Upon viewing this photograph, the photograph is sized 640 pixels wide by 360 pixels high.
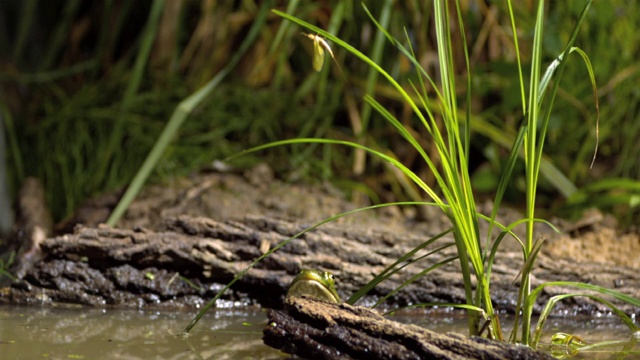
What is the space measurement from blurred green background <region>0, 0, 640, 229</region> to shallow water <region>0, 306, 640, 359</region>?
2.90ft

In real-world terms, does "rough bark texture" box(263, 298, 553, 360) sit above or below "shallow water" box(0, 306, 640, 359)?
above

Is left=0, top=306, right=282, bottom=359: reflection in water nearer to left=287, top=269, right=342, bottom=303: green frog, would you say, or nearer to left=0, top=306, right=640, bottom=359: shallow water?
left=0, top=306, right=640, bottom=359: shallow water

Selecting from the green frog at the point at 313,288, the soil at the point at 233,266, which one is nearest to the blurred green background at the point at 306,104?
the soil at the point at 233,266

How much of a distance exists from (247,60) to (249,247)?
1.60 meters

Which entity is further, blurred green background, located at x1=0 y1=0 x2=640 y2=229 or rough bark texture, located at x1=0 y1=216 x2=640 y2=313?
blurred green background, located at x1=0 y1=0 x2=640 y2=229

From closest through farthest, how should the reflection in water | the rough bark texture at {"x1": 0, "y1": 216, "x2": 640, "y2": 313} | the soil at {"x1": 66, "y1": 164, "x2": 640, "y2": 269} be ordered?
the reflection in water < the rough bark texture at {"x1": 0, "y1": 216, "x2": 640, "y2": 313} < the soil at {"x1": 66, "y1": 164, "x2": 640, "y2": 269}

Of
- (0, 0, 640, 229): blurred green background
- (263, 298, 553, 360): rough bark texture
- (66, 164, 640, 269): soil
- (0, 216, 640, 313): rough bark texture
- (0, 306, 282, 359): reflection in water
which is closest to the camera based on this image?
(263, 298, 553, 360): rough bark texture

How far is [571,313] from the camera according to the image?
1767mm

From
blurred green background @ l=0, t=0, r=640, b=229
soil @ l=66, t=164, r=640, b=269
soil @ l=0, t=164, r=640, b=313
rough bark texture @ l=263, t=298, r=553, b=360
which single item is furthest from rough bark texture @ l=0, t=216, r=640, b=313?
blurred green background @ l=0, t=0, r=640, b=229

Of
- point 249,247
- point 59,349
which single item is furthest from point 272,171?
point 59,349

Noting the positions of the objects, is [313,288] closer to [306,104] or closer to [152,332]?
[152,332]

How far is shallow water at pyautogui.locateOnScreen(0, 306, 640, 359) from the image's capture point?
129cm

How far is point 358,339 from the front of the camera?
1.20 m

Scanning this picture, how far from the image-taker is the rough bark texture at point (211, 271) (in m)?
1.77
